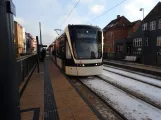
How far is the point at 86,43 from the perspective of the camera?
11391 millimetres

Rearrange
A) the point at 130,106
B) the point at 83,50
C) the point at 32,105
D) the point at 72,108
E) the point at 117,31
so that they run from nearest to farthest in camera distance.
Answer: the point at 72,108, the point at 32,105, the point at 130,106, the point at 83,50, the point at 117,31

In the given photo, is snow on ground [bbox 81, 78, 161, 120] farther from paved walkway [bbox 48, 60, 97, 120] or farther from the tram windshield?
the tram windshield

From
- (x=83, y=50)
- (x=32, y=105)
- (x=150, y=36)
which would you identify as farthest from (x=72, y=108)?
(x=150, y=36)

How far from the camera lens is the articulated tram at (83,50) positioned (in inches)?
440

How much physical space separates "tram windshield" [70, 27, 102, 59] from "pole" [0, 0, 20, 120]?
9.37 metres

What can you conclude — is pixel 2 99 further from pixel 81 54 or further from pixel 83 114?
pixel 81 54

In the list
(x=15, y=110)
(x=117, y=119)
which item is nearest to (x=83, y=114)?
(x=117, y=119)

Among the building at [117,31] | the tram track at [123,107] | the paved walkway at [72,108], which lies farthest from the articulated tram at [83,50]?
the building at [117,31]

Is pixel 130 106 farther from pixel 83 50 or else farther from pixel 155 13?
pixel 155 13

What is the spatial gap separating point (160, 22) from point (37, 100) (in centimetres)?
3176

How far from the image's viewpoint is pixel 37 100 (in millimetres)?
6359

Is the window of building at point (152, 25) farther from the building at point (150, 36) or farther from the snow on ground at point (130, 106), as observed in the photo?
the snow on ground at point (130, 106)

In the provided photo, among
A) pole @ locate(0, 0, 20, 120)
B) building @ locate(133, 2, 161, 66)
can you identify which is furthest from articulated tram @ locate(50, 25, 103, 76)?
building @ locate(133, 2, 161, 66)

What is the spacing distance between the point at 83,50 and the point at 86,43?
19.1 inches
